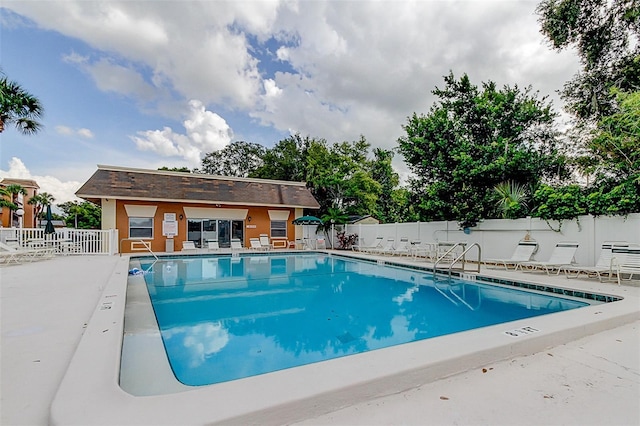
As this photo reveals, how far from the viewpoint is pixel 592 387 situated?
2.70m

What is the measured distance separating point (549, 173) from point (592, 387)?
12.6 meters

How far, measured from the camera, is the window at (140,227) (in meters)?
17.4

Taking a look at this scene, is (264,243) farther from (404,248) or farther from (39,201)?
(39,201)

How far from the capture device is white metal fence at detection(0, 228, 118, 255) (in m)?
13.3

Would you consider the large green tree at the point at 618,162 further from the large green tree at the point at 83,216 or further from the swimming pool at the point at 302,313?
the large green tree at the point at 83,216

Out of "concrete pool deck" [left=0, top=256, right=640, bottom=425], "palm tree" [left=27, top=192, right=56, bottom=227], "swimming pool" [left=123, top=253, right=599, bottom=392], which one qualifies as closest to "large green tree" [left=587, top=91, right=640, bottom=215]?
"swimming pool" [left=123, top=253, right=599, bottom=392]

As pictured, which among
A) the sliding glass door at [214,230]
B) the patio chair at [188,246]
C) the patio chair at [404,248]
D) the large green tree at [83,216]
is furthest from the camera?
the large green tree at [83,216]

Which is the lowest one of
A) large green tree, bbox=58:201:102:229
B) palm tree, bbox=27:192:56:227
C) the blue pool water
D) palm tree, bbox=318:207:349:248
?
the blue pool water

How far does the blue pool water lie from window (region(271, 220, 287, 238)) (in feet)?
32.6

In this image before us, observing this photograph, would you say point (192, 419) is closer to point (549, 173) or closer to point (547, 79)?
point (549, 173)

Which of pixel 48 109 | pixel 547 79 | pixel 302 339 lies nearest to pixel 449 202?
pixel 547 79

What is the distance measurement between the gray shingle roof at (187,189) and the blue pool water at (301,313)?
758cm

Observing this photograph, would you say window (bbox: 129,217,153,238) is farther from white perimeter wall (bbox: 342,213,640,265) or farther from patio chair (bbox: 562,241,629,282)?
patio chair (bbox: 562,241,629,282)

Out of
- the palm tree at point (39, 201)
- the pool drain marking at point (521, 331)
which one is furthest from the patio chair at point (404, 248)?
the palm tree at point (39, 201)
